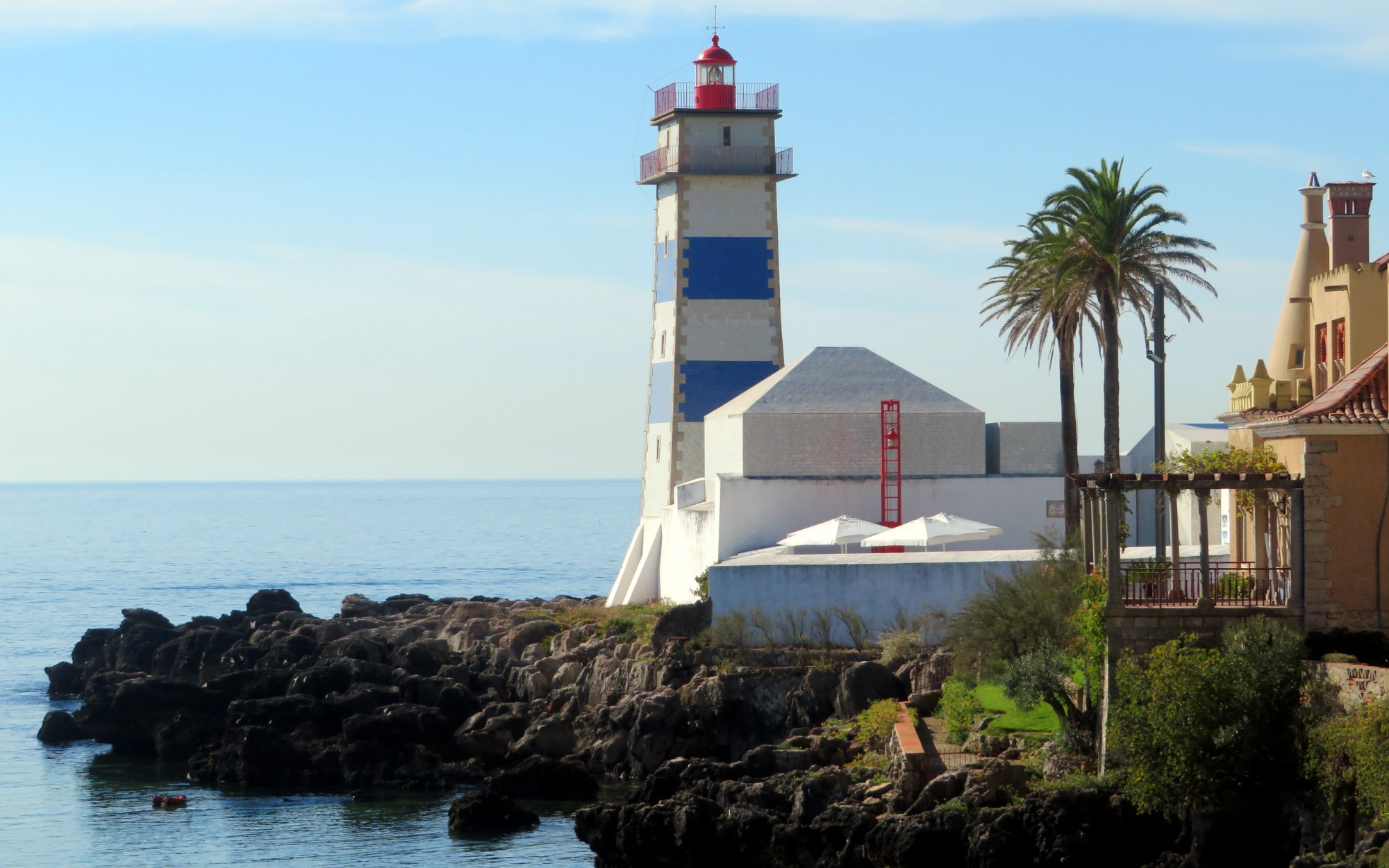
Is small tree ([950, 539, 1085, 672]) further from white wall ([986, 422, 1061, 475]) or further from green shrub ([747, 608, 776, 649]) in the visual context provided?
white wall ([986, 422, 1061, 475])

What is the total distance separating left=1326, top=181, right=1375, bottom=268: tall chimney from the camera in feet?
112

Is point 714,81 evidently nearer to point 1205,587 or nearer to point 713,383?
point 713,383

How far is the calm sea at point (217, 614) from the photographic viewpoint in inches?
1300

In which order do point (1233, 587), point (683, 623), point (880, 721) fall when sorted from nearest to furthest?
1. point (1233, 587)
2. point (880, 721)
3. point (683, 623)

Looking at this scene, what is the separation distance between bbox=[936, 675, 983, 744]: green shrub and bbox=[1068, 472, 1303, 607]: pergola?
341 centimetres

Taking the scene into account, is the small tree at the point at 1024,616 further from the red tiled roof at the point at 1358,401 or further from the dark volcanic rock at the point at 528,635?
the dark volcanic rock at the point at 528,635

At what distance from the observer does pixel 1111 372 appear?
3959 cm

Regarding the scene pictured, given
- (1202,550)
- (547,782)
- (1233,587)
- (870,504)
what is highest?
(870,504)

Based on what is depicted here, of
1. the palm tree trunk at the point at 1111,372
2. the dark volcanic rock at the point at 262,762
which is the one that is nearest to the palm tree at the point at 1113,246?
the palm tree trunk at the point at 1111,372

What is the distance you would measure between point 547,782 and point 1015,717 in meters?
9.67

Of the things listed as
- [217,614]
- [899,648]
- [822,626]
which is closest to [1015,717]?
[899,648]

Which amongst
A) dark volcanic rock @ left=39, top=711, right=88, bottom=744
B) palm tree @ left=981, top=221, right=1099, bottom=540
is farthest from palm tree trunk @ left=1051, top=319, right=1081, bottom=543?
dark volcanic rock @ left=39, top=711, right=88, bottom=744

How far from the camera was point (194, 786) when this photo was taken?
127 ft

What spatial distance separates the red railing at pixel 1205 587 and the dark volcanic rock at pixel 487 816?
11555mm
